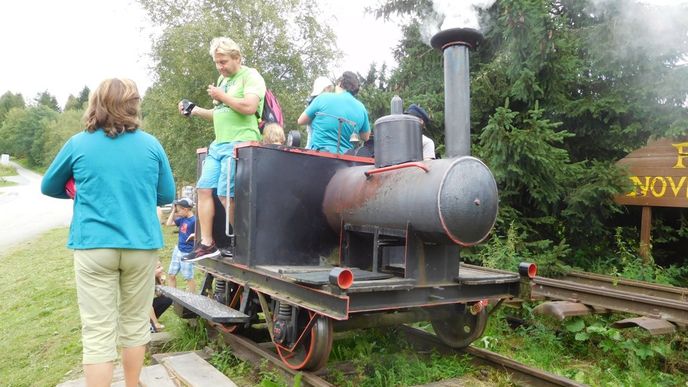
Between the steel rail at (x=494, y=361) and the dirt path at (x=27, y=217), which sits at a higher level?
the dirt path at (x=27, y=217)

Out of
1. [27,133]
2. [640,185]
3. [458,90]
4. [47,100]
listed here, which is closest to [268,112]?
[458,90]

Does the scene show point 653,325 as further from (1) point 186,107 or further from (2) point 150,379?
(1) point 186,107

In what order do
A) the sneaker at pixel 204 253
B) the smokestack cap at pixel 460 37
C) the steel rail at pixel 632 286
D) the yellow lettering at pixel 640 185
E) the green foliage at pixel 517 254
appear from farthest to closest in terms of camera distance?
1. the yellow lettering at pixel 640 185
2. the green foliage at pixel 517 254
3. the steel rail at pixel 632 286
4. the sneaker at pixel 204 253
5. the smokestack cap at pixel 460 37

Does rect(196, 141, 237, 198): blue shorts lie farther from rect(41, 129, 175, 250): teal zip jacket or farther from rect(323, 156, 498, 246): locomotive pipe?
rect(41, 129, 175, 250): teal zip jacket

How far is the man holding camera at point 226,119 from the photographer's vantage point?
4.66 meters

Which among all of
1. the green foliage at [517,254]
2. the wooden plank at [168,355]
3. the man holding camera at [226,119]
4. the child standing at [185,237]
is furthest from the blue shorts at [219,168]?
the green foliage at [517,254]

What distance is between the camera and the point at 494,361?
14.3 ft

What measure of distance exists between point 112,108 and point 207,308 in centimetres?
219

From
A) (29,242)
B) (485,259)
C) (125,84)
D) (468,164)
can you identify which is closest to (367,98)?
(485,259)

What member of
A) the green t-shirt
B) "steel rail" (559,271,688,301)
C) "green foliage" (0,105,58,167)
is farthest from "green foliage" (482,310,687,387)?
"green foliage" (0,105,58,167)

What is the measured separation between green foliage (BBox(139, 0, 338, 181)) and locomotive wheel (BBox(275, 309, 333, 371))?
10.3 m

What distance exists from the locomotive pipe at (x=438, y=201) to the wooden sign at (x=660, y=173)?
4238 millimetres

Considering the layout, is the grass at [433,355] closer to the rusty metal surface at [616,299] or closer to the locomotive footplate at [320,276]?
the rusty metal surface at [616,299]

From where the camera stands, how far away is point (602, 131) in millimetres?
7789
